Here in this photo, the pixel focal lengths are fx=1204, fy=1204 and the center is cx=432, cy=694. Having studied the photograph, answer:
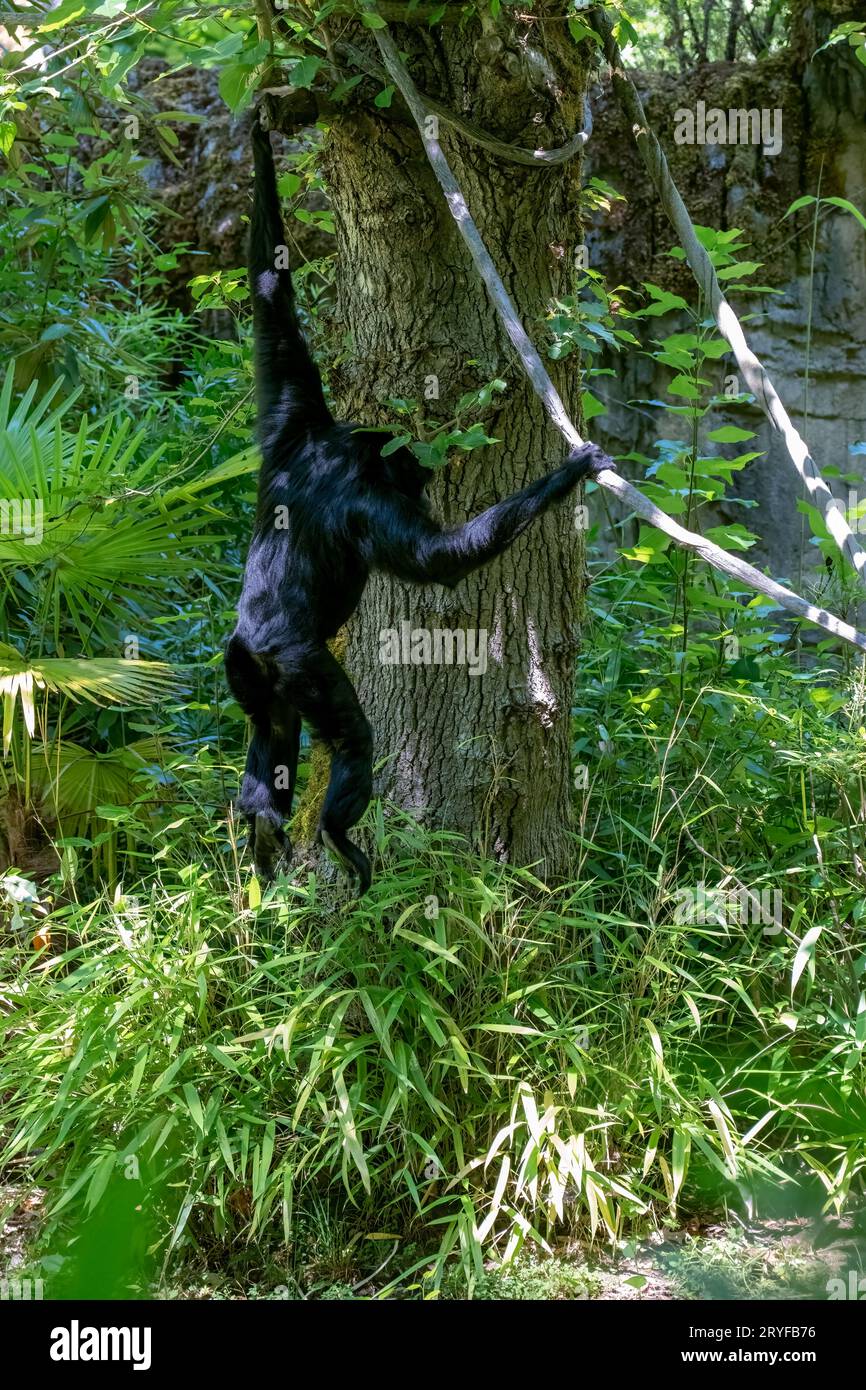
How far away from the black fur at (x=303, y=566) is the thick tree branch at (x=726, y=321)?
3.01 feet

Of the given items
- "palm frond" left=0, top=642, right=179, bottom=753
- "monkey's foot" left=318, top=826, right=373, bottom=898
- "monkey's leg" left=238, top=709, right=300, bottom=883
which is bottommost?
"monkey's foot" left=318, top=826, right=373, bottom=898

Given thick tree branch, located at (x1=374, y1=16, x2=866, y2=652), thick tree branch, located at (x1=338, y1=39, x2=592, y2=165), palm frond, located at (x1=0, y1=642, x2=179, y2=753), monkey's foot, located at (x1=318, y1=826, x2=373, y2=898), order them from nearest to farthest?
1. thick tree branch, located at (x1=374, y1=16, x2=866, y2=652)
2. thick tree branch, located at (x1=338, y1=39, x2=592, y2=165)
3. monkey's foot, located at (x1=318, y1=826, x2=373, y2=898)
4. palm frond, located at (x1=0, y1=642, x2=179, y2=753)

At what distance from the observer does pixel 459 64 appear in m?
3.65

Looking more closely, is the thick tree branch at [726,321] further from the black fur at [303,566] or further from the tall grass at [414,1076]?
the tall grass at [414,1076]

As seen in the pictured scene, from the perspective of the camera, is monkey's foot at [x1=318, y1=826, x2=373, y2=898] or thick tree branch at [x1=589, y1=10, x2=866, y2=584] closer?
thick tree branch at [x1=589, y1=10, x2=866, y2=584]

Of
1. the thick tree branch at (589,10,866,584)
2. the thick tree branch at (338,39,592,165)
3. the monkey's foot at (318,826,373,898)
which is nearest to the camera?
the thick tree branch at (589,10,866,584)

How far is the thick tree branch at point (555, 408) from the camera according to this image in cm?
262

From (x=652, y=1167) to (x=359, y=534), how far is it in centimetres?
224

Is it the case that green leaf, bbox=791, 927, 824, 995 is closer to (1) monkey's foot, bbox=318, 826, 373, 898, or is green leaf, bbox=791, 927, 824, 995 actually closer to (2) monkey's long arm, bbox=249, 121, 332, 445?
(1) monkey's foot, bbox=318, 826, 373, 898

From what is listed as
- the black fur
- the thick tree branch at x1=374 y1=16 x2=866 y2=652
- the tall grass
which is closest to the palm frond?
the tall grass

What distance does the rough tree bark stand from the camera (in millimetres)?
3676

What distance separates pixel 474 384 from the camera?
3.93 m

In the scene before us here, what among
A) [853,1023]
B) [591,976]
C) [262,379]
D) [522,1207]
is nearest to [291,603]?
[262,379]

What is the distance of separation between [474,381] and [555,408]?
45.7 inches
